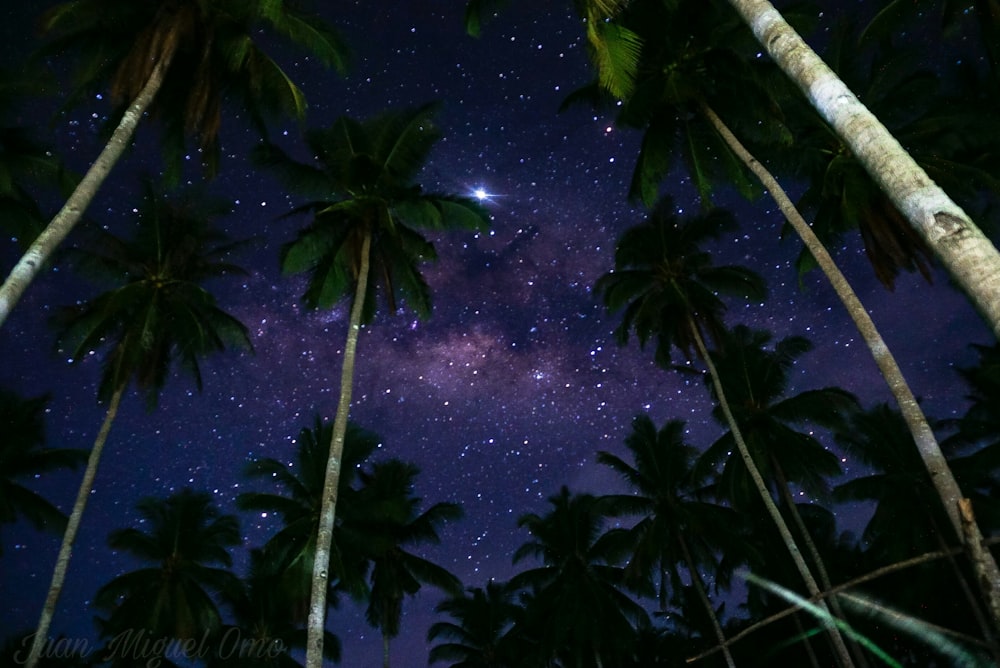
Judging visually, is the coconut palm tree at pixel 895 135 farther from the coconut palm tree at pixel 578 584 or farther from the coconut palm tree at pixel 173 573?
the coconut palm tree at pixel 173 573

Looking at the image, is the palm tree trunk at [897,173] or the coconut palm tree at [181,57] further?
the coconut palm tree at [181,57]

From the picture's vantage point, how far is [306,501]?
20.6 meters

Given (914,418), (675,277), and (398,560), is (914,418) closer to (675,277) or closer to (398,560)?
(675,277)

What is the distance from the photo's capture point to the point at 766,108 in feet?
43.0

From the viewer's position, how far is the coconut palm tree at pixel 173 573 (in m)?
20.9

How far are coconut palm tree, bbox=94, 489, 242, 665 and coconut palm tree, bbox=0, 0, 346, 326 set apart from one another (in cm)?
1539

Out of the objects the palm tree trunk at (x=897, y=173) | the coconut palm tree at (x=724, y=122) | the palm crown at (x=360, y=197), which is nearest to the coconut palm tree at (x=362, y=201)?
the palm crown at (x=360, y=197)

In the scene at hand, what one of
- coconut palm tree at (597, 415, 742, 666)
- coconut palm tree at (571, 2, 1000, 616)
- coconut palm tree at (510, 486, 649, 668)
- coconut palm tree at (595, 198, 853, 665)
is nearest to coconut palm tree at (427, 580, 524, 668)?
coconut palm tree at (510, 486, 649, 668)

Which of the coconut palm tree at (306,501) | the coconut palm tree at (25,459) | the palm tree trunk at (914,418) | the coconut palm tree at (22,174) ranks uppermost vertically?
the coconut palm tree at (22,174)

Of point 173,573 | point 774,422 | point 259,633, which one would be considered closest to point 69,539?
point 173,573

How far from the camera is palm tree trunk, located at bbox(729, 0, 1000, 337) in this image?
3209 mm

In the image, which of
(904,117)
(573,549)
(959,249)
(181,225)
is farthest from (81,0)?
(573,549)

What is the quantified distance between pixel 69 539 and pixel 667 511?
2008cm

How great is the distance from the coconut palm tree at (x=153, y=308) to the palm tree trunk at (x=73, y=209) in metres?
6.17
